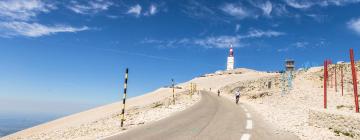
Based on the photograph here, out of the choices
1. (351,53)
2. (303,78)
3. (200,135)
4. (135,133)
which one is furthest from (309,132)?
(303,78)

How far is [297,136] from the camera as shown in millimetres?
12320

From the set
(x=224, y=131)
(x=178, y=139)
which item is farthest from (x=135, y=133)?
(x=224, y=131)

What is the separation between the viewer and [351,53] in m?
24.6

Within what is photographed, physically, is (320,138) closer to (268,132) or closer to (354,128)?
(268,132)

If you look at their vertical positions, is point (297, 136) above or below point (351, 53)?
below

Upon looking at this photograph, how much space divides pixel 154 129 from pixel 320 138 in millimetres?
5946

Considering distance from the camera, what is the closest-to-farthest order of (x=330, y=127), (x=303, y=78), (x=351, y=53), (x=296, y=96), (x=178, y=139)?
(x=178, y=139), (x=330, y=127), (x=351, y=53), (x=296, y=96), (x=303, y=78)

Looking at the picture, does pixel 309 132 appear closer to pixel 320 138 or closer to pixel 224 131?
pixel 320 138

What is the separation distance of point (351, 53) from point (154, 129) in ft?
56.3

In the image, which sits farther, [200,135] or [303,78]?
[303,78]

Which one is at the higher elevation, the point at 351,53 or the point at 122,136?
the point at 351,53

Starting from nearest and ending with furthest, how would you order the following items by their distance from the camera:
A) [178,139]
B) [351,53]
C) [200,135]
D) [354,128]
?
1. [178,139]
2. [200,135]
3. [354,128]
4. [351,53]

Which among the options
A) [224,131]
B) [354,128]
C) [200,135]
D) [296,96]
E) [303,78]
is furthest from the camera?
[303,78]

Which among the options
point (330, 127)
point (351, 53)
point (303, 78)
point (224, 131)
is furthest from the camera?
point (303, 78)
